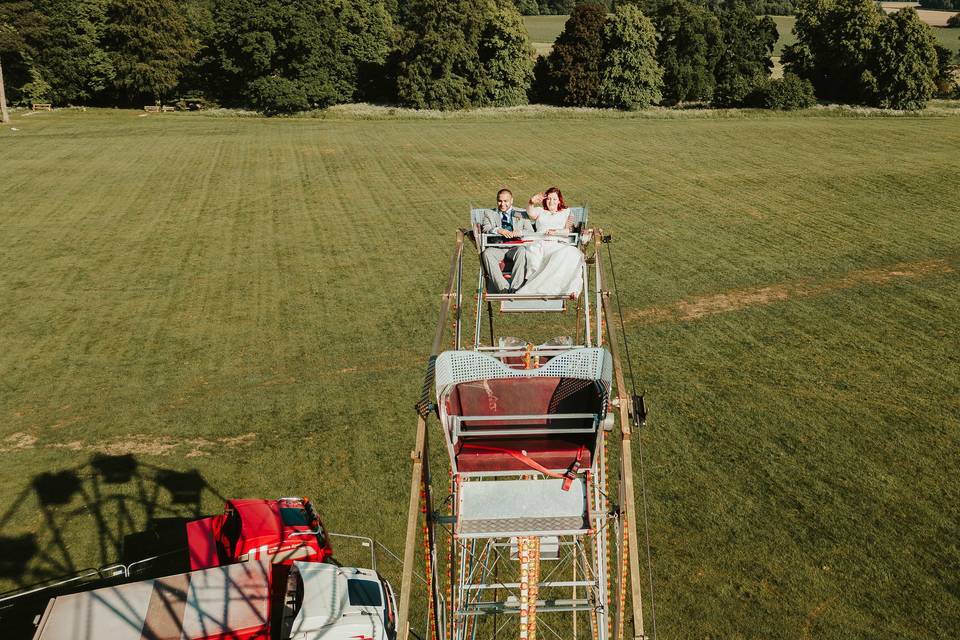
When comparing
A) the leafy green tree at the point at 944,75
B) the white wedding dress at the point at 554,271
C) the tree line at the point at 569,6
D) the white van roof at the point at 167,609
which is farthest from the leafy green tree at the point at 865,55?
the white van roof at the point at 167,609

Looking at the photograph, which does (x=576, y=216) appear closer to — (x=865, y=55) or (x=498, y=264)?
(x=498, y=264)

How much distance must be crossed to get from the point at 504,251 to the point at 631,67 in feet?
196

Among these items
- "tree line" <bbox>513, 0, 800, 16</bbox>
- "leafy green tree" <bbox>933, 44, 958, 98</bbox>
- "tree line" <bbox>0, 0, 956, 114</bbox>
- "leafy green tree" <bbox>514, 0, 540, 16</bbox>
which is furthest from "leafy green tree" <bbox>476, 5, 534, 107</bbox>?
"leafy green tree" <bbox>514, 0, 540, 16</bbox>

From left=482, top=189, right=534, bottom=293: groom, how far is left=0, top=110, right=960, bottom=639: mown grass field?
5.52 meters

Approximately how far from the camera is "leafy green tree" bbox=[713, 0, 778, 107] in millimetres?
67062

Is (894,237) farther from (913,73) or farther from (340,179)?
(913,73)

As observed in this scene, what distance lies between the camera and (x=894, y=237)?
102 ft

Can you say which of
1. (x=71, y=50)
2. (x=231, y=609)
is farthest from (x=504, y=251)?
(x=71, y=50)

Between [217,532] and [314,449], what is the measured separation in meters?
3.98

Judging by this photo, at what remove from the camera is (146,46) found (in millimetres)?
68625

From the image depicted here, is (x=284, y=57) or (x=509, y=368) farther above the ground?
(x=284, y=57)

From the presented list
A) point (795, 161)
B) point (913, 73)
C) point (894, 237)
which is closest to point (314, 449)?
point (894, 237)

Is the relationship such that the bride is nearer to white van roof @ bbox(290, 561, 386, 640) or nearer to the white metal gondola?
the white metal gondola

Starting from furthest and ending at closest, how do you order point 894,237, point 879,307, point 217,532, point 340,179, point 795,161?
1. point 795,161
2. point 340,179
3. point 894,237
4. point 879,307
5. point 217,532
